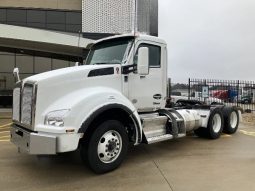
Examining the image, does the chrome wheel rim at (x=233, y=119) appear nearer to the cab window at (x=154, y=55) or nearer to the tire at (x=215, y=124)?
the tire at (x=215, y=124)

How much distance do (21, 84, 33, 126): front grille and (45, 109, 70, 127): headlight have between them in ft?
1.25

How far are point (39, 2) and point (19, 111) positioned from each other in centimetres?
2431

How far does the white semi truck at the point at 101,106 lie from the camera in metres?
6.23

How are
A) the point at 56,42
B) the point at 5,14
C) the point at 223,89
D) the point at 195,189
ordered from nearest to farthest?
the point at 195,189, the point at 56,42, the point at 223,89, the point at 5,14

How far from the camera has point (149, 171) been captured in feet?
23.0

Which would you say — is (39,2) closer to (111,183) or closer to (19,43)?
(19,43)

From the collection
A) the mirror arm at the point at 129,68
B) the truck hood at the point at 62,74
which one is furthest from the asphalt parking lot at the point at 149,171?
the mirror arm at the point at 129,68

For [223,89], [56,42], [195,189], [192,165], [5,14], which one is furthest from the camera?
[5,14]

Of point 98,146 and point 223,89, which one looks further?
point 223,89

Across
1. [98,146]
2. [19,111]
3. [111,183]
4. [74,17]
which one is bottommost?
[111,183]

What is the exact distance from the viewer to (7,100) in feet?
89.0

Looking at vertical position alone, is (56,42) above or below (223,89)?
above

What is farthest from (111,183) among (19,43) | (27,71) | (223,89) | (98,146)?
(27,71)

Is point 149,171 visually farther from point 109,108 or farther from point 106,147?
point 109,108
